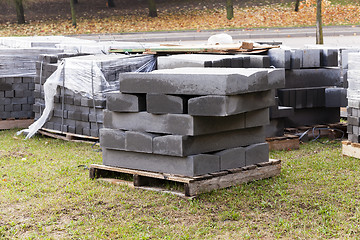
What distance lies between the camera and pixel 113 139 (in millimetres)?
7320

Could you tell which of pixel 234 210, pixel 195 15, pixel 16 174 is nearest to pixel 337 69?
pixel 234 210

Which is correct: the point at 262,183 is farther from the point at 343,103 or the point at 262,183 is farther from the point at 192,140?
the point at 343,103

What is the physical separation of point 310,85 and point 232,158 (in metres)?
3.65

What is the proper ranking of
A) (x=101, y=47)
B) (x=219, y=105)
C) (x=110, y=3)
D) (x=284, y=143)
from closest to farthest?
(x=219, y=105) → (x=284, y=143) → (x=101, y=47) → (x=110, y=3)

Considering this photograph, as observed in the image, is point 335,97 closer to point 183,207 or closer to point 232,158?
point 232,158

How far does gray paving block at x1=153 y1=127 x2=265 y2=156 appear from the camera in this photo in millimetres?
6715

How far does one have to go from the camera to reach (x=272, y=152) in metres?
9.20

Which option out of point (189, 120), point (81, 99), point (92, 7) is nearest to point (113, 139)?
point (189, 120)

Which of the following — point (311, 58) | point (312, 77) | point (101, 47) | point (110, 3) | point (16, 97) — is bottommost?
point (16, 97)

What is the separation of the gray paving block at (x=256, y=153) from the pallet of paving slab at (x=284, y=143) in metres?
1.70

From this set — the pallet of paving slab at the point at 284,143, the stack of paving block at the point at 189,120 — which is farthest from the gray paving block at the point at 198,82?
the pallet of paving slab at the point at 284,143

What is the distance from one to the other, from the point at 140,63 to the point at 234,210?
4.67 m

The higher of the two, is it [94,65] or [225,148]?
[94,65]

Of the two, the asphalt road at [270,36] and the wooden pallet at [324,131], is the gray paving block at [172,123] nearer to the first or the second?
the wooden pallet at [324,131]
